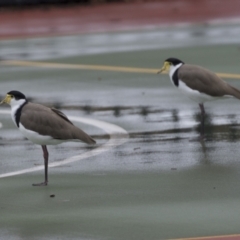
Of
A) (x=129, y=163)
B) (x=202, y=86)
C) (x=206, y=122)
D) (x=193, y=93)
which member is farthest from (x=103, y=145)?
(x=206, y=122)

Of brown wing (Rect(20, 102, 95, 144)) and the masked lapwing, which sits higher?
the masked lapwing

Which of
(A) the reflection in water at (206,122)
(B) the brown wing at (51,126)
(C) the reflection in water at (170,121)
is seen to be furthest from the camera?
(A) the reflection in water at (206,122)

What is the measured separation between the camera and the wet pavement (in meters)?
7.95

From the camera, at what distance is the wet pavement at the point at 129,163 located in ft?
26.1

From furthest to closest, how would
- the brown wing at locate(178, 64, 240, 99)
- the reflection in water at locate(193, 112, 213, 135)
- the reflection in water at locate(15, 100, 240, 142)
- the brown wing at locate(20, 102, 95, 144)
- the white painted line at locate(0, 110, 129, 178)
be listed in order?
the reflection in water at locate(193, 112, 213, 135) < the brown wing at locate(178, 64, 240, 99) < the reflection in water at locate(15, 100, 240, 142) < the white painted line at locate(0, 110, 129, 178) < the brown wing at locate(20, 102, 95, 144)

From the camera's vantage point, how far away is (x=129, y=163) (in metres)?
10.5

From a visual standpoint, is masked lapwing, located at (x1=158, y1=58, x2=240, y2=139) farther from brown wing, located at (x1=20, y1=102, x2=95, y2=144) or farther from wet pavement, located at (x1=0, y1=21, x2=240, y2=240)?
brown wing, located at (x1=20, y1=102, x2=95, y2=144)

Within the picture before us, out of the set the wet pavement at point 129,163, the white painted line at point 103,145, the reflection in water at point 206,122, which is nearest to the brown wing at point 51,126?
the wet pavement at point 129,163

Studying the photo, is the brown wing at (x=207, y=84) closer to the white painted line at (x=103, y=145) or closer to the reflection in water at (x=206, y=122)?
the reflection in water at (x=206, y=122)

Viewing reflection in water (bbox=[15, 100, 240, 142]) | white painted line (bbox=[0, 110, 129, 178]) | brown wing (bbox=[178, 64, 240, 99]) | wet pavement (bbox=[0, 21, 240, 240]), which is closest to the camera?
wet pavement (bbox=[0, 21, 240, 240])

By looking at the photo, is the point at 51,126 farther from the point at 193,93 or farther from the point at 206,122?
the point at 206,122

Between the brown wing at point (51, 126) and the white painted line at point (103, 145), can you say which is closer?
the brown wing at point (51, 126)

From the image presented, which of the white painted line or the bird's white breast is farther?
the bird's white breast

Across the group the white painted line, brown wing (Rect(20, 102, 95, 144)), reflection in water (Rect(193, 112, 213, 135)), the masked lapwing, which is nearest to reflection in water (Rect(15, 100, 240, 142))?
reflection in water (Rect(193, 112, 213, 135))
